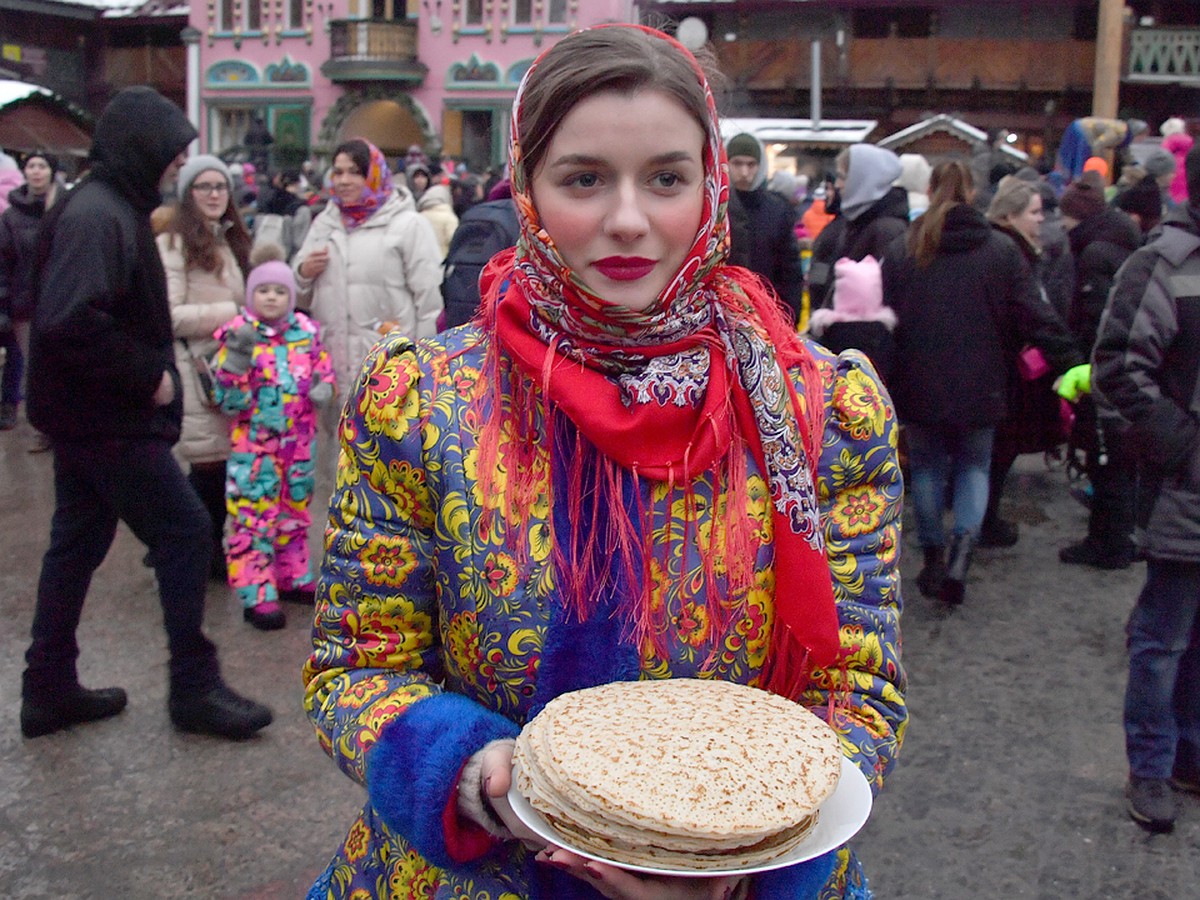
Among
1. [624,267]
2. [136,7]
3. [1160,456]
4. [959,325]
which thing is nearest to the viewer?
[624,267]

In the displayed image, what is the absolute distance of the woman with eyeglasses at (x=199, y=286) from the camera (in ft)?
18.2

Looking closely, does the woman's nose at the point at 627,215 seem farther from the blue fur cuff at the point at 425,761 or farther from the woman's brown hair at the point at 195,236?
the woman's brown hair at the point at 195,236

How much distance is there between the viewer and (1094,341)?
21.1 feet

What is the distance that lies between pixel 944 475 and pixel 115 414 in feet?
13.0

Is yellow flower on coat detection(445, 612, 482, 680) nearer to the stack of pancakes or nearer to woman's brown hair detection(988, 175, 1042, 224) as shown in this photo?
the stack of pancakes

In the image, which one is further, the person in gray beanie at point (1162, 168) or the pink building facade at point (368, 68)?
the pink building facade at point (368, 68)

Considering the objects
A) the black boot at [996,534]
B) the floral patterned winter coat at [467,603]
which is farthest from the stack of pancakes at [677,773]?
the black boot at [996,534]

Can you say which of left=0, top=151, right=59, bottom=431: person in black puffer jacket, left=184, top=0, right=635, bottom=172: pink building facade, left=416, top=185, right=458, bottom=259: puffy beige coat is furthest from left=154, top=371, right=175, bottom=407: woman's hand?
left=184, top=0, right=635, bottom=172: pink building facade

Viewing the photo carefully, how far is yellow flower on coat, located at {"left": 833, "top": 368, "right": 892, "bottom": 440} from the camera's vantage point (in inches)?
64.1

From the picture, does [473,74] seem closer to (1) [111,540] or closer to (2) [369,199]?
(2) [369,199]

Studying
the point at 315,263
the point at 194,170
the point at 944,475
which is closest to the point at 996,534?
the point at 944,475

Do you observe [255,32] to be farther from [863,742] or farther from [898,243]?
[863,742]

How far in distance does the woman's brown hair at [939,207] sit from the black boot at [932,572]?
1.41m

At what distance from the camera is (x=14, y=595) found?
19.0ft
